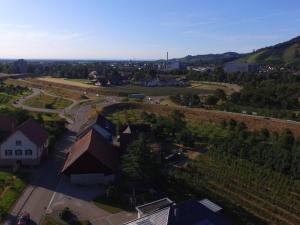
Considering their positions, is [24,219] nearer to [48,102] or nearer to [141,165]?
[141,165]

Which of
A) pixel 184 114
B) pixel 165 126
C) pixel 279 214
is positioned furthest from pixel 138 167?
pixel 184 114

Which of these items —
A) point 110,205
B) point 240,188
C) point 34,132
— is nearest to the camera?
point 110,205

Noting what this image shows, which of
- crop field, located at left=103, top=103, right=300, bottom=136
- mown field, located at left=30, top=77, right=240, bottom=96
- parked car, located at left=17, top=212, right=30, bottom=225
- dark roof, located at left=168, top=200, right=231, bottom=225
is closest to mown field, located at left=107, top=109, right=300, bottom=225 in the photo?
dark roof, located at left=168, top=200, right=231, bottom=225

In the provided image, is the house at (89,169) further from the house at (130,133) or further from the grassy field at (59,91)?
the grassy field at (59,91)

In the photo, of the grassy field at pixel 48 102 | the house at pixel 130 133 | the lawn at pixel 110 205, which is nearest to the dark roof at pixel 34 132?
the house at pixel 130 133

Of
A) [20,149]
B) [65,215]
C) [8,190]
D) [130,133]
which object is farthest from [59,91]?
[65,215]

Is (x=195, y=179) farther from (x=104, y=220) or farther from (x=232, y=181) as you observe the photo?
(x=104, y=220)

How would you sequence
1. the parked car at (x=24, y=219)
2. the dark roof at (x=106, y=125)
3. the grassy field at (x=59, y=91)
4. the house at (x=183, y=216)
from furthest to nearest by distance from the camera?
the grassy field at (x=59, y=91), the dark roof at (x=106, y=125), the parked car at (x=24, y=219), the house at (x=183, y=216)
